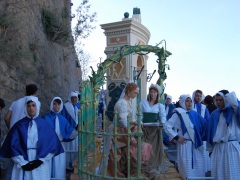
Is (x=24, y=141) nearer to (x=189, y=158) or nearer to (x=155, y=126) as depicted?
(x=155, y=126)

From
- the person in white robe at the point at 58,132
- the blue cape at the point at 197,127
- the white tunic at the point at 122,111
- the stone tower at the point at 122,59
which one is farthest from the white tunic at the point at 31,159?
the stone tower at the point at 122,59

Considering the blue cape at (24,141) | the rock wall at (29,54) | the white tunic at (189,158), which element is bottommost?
the white tunic at (189,158)

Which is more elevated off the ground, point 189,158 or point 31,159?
point 31,159

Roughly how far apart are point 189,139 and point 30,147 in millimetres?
2679

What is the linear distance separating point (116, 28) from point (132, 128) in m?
7.58

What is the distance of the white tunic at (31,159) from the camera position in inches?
147

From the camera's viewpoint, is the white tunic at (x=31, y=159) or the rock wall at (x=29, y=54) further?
the rock wall at (x=29, y=54)

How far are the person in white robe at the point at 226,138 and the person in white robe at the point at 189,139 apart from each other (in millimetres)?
447

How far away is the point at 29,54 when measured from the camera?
6.83m

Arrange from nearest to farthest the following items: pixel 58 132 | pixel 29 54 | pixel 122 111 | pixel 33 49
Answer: pixel 122 111 < pixel 58 132 < pixel 29 54 < pixel 33 49

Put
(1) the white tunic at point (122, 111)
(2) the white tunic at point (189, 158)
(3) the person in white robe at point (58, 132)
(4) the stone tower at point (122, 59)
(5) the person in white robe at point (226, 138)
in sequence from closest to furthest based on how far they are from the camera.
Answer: (1) the white tunic at point (122, 111)
(5) the person in white robe at point (226, 138)
(2) the white tunic at point (189, 158)
(3) the person in white robe at point (58, 132)
(4) the stone tower at point (122, 59)

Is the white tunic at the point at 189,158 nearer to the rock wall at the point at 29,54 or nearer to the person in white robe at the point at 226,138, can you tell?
the person in white robe at the point at 226,138

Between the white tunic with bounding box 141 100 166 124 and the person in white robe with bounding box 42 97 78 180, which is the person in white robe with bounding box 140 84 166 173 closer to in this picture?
the white tunic with bounding box 141 100 166 124

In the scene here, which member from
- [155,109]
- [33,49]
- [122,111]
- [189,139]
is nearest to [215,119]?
[189,139]
